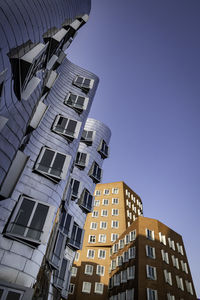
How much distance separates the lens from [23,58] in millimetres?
9344

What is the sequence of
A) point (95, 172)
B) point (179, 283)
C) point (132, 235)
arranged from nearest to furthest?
point (95, 172) → point (179, 283) → point (132, 235)

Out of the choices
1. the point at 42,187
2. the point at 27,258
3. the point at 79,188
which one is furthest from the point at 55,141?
the point at 27,258

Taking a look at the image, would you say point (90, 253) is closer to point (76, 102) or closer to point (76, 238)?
point (76, 238)

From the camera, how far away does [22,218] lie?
12.3m

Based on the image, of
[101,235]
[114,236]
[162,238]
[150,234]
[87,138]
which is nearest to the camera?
[87,138]

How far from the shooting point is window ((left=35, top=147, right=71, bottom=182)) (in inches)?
602

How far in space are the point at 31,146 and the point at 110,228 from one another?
38.3m

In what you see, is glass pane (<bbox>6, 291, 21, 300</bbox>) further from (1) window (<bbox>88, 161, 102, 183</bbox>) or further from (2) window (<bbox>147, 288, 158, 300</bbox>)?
(2) window (<bbox>147, 288, 158, 300</bbox>)

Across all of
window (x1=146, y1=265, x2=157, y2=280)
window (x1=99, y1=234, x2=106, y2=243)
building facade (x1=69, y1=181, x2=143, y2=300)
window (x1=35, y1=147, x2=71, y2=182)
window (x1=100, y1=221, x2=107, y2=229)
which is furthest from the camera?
window (x1=100, y1=221, x2=107, y2=229)

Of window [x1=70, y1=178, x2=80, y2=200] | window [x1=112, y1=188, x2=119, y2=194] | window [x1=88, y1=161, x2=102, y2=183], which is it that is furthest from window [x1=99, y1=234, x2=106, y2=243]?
window [x1=70, y1=178, x2=80, y2=200]

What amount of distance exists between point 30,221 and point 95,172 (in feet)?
47.1

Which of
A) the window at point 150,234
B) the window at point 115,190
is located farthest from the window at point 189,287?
the window at point 115,190

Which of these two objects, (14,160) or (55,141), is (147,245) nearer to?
(55,141)

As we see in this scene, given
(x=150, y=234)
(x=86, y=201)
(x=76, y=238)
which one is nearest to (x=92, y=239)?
(x=150, y=234)
